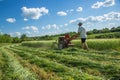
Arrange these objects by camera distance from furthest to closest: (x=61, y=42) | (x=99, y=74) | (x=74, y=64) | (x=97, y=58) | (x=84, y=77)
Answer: (x=61, y=42)
(x=97, y=58)
(x=74, y=64)
(x=99, y=74)
(x=84, y=77)

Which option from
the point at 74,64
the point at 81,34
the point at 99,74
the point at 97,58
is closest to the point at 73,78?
the point at 99,74

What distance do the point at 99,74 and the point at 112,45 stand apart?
11652mm

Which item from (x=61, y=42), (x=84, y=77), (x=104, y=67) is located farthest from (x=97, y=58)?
(x=61, y=42)

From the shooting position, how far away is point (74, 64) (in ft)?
36.2

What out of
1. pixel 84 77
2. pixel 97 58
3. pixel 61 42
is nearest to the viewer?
pixel 84 77

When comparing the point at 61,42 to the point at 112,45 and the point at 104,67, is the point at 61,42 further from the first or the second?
the point at 104,67

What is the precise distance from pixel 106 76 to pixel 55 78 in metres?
1.79

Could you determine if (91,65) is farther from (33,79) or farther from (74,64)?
(33,79)

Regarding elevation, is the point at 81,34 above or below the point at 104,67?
above

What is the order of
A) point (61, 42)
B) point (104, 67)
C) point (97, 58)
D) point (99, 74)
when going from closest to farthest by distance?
point (99, 74)
point (104, 67)
point (97, 58)
point (61, 42)

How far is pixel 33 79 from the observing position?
25.8 ft

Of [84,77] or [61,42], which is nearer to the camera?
[84,77]

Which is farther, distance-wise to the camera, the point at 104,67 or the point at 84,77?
the point at 104,67

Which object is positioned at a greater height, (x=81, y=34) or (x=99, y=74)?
(x=81, y=34)
